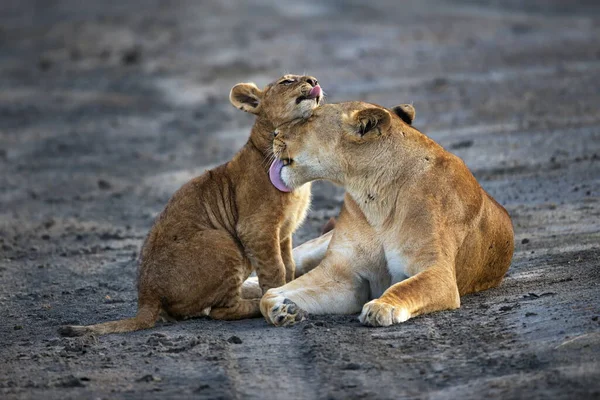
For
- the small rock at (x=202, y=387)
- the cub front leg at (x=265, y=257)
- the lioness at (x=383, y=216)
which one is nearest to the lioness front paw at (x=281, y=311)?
the lioness at (x=383, y=216)

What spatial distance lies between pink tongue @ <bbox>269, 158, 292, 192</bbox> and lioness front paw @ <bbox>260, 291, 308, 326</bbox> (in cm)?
79

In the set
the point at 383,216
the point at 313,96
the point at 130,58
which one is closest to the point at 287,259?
the point at 383,216

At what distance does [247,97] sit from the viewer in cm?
761

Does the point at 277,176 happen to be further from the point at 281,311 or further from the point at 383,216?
the point at 281,311

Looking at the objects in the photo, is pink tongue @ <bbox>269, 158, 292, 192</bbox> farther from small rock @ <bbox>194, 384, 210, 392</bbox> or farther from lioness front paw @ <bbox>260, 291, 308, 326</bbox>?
small rock @ <bbox>194, 384, 210, 392</bbox>

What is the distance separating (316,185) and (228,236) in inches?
180

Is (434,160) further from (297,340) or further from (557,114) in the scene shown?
(557,114)

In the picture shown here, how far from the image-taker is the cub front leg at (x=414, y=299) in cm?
598

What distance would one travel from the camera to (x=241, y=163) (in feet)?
23.8

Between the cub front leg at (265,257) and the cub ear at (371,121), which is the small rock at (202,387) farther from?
the cub ear at (371,121)

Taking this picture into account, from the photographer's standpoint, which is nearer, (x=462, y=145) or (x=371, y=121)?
(x=371, y=121)

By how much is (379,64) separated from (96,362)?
535 inches

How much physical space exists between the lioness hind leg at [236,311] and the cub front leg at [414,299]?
2.92 ft

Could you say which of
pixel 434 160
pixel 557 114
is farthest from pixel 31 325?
pixel 557 114
